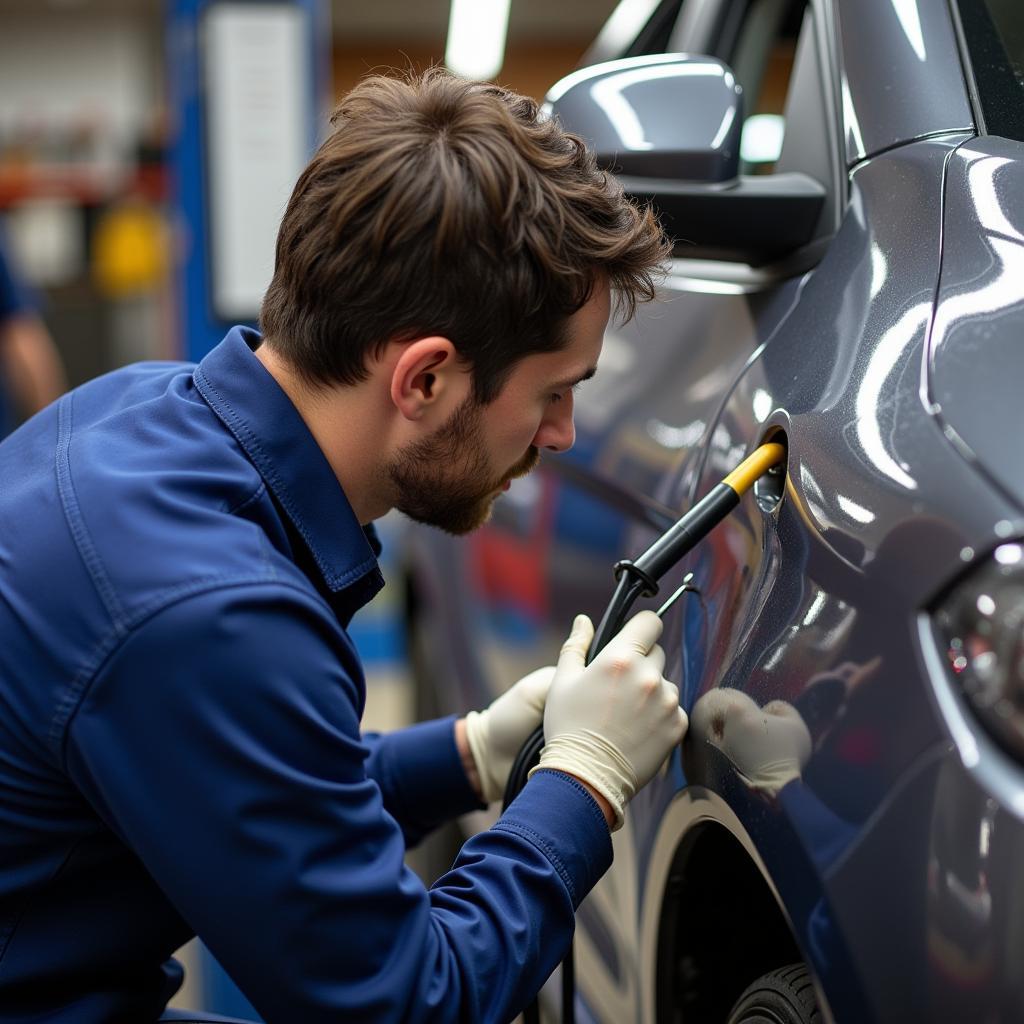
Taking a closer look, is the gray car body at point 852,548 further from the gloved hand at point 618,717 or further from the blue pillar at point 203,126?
the blue pillar at point 203,126

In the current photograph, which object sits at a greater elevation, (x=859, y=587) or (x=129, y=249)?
(x=859, y=587)

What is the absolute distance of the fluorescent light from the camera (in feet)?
41.4

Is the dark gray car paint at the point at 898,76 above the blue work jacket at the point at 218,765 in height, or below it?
above

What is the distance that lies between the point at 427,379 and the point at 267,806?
40cm

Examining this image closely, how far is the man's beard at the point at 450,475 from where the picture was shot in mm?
1182

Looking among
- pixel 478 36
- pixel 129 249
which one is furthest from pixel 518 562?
pixel 478 36

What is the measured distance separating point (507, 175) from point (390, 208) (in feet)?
0.34

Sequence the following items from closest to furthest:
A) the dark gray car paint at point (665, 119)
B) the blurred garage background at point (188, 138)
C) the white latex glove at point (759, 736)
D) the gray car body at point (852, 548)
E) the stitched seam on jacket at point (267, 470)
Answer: the gray car body at point (852, 548) < the white latex glove at point (759, 736) < the stitched seam on jacket at point (267, 470) < the dark gray car paint at point (665, 119) < the blurred garage background at point (188, 138)

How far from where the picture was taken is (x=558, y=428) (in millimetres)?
1251

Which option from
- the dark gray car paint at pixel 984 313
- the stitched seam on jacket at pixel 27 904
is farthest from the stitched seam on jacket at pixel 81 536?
the dark gray car paint at pixel 984 313

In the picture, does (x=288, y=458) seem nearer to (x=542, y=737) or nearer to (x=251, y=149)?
(x=542, y=737)

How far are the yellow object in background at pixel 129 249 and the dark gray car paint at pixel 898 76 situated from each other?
34.3 feet

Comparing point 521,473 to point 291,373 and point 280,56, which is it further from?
point 280,56

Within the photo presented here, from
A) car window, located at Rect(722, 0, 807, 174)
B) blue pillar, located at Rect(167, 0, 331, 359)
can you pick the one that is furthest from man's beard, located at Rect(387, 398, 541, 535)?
blue pillar, located at Rect(167, 0, 331, 359)
